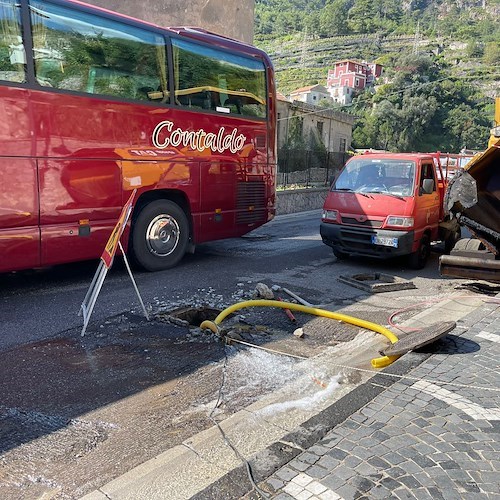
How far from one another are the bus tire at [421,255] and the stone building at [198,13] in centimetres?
1252

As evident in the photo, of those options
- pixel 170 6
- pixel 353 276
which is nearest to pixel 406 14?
pixel 170 6

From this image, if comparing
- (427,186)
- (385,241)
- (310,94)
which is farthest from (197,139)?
(310,94)

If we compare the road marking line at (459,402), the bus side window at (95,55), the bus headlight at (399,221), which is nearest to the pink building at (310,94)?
the bus headlight at (399,221)

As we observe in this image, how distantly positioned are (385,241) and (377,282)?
85 cm

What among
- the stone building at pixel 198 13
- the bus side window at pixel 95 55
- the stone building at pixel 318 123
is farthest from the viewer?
the stone building at pixel 318 123

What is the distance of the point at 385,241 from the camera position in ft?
28.7

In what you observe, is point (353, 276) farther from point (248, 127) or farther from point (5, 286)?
point (5, 286)

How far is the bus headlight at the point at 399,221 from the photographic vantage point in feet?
28.7

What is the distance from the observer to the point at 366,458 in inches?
123

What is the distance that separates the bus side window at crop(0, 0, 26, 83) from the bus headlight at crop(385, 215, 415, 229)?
612 cm

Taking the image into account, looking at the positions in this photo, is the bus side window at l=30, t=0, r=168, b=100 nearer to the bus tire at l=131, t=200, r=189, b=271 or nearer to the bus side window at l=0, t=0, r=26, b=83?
the bus side window at l=0, t=0, r=26, b=83

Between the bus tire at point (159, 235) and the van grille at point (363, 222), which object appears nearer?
the bus tire at point (159, 235)

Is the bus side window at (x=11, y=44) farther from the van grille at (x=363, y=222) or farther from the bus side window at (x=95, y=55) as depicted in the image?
the van grille at (x=363, y=222)

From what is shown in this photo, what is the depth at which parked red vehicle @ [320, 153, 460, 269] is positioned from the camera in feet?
28.9
